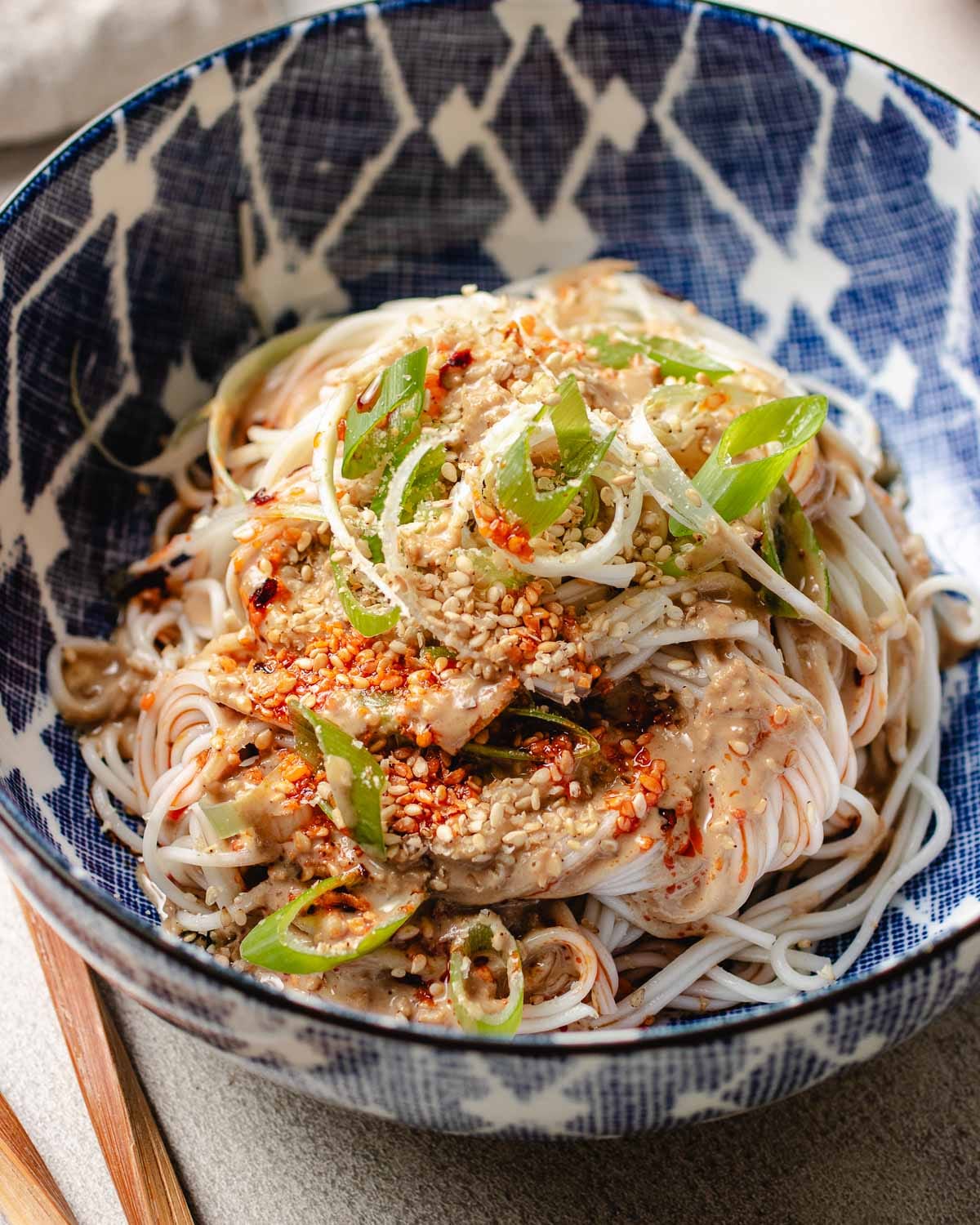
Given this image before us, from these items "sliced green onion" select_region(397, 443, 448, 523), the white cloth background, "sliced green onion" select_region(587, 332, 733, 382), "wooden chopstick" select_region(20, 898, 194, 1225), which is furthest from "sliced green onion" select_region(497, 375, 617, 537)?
the white cloth background

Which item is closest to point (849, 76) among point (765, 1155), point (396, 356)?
point (396, 356)

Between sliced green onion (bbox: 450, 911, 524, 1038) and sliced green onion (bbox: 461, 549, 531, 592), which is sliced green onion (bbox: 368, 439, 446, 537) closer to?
sliced green onion (bbox: 461, 549, 531, 592)

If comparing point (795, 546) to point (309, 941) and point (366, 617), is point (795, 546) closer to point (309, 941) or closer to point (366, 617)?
point (366, 617)

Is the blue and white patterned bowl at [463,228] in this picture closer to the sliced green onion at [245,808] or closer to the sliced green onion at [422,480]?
the sliced green onion at [245,808]

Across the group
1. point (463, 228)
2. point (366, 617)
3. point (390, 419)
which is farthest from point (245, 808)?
point (463, 228)

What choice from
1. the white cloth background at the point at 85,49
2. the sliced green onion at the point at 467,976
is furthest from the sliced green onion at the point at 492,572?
the white cloth background at the point at 85,49
